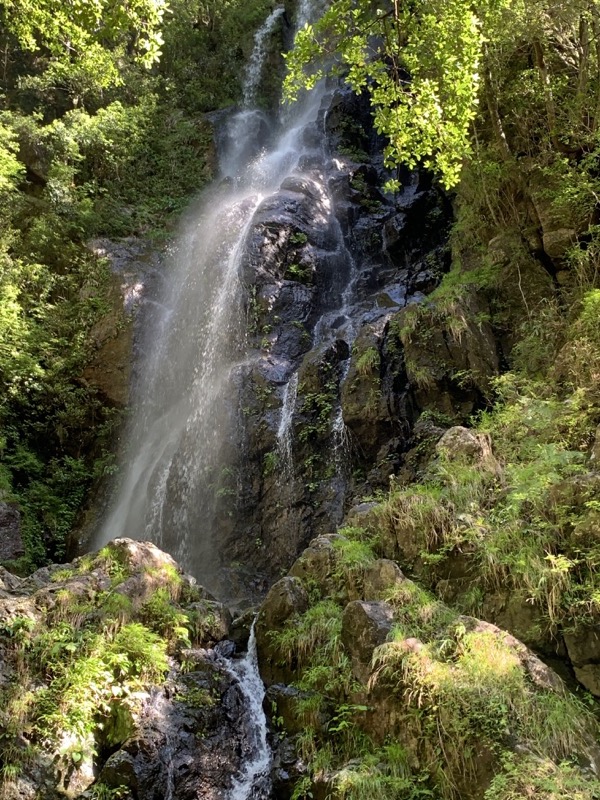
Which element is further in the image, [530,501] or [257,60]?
[257,60]

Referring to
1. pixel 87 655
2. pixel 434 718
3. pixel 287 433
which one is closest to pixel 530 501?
pixel 434 718

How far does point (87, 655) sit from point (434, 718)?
3.45m

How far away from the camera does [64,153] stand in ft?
57.9

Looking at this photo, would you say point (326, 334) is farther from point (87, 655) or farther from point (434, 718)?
point (434, 718)

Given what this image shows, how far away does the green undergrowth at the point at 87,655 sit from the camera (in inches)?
194

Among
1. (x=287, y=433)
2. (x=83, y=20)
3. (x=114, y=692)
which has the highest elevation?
(x=83, y=20)

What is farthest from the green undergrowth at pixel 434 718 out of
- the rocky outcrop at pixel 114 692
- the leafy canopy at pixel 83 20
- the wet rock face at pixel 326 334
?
the leafy canopy at pixel 83 20

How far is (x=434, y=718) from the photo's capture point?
14.6 ft

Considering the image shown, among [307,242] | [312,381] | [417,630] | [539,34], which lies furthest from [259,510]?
[539,34]

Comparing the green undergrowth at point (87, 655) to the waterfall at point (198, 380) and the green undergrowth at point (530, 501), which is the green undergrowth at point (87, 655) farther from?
the waterfall at point (198, 380)

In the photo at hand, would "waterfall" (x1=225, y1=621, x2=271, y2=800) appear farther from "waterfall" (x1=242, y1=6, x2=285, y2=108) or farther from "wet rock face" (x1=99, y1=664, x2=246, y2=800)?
"waterfall" (x1=242, y1=6, x2=285, y2=108)

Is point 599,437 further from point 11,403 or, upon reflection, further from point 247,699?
point 11,403

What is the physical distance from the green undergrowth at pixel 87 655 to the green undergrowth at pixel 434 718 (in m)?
1.57

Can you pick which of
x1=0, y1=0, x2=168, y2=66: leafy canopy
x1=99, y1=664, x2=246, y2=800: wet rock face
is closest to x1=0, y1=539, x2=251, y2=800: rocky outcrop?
x1=99, y1=664, x2=246, y2=800: wet rock face
